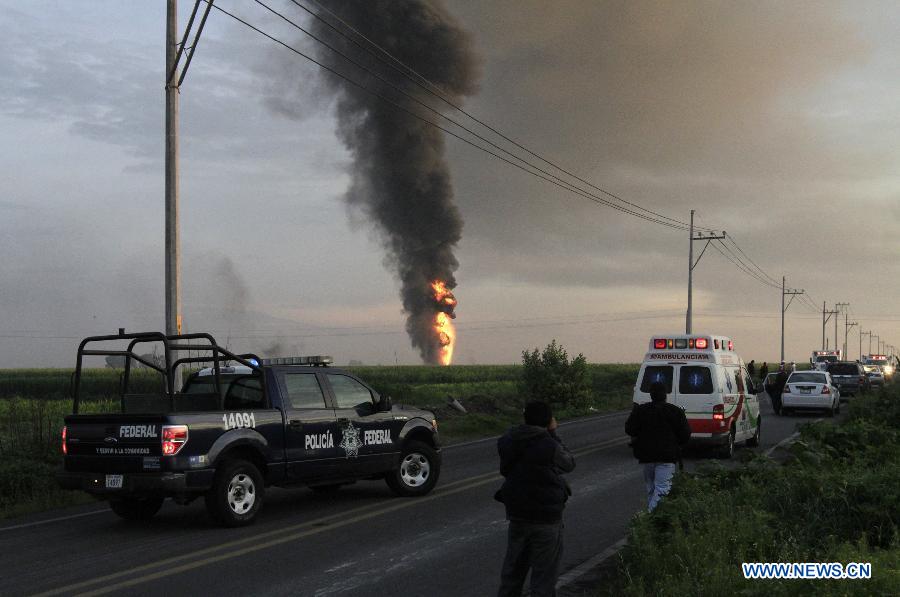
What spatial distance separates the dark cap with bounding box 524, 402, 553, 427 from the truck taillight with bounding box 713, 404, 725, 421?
1118cm

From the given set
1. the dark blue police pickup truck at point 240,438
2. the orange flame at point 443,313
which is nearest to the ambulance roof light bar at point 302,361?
the dark blue police pickup truck at point 240,438

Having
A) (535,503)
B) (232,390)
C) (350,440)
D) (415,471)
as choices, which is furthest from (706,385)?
(535,503)

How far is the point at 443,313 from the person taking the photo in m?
87.7

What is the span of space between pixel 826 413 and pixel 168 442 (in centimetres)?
2650

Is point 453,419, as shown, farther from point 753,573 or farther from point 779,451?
point 753,573

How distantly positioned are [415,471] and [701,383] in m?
6.69

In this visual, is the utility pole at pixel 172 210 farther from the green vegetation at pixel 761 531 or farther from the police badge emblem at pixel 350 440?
the green vegetation at pixel 761 531

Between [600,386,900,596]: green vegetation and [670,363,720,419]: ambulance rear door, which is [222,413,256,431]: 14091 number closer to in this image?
[600,386,900,596]: green vegetation

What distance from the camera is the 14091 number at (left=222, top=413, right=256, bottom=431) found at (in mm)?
10617

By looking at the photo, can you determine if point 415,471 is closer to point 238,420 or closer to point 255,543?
point 238,420

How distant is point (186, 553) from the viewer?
912cm

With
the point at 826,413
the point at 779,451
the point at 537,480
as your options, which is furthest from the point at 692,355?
the point at 826,413

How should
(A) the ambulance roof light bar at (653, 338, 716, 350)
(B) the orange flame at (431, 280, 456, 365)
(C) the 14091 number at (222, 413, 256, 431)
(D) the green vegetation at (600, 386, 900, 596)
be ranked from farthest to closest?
(B) the orange flame at (431, 280, 456, 365) < (A) the ambulance roof light bar at (653, 338, 716, 350) < (C) the 14091 number at (222, 413, 256, 431) < (D) the green vegetation at (600, 386, 900, 596)

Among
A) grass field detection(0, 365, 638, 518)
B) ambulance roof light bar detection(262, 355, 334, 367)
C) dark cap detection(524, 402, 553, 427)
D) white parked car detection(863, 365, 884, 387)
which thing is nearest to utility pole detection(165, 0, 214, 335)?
grass field detection(0, 365, 638, 518)
